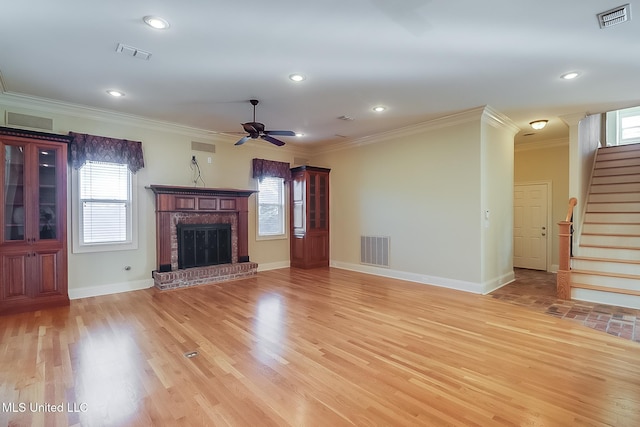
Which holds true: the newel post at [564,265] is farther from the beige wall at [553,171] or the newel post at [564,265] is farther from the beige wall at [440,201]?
the beige wall at [553,171]

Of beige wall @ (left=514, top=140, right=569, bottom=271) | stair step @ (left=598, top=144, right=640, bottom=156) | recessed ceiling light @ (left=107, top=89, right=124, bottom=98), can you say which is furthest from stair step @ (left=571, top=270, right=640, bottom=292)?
recessed ceiling light @ (left=107, top=89, right=124, bottom=98)

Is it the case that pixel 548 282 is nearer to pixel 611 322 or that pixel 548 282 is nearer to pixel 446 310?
pixel 611 322

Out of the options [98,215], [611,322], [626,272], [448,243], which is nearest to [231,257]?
[98,215]

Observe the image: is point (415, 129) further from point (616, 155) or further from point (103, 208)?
point (103, 208)

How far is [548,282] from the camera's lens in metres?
5.84

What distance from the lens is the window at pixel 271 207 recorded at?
23.6 ft

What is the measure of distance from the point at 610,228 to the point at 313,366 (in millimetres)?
5936

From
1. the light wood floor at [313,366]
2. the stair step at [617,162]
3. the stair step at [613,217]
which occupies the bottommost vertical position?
the light wood floor at [313,366]

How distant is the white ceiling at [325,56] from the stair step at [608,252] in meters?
2.26

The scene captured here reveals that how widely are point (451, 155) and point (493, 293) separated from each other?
8.06 ft

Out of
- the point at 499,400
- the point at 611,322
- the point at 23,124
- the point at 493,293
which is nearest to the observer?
the point at 499,400

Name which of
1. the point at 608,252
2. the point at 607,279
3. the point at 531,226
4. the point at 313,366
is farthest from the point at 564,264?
the point at 313,366

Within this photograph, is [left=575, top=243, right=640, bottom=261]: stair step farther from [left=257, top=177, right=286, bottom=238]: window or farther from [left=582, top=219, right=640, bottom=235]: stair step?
[left=257, top=177, right=286, bottom=238]: window

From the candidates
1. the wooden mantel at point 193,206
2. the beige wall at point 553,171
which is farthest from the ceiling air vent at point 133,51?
the beige wall at point 553,171
